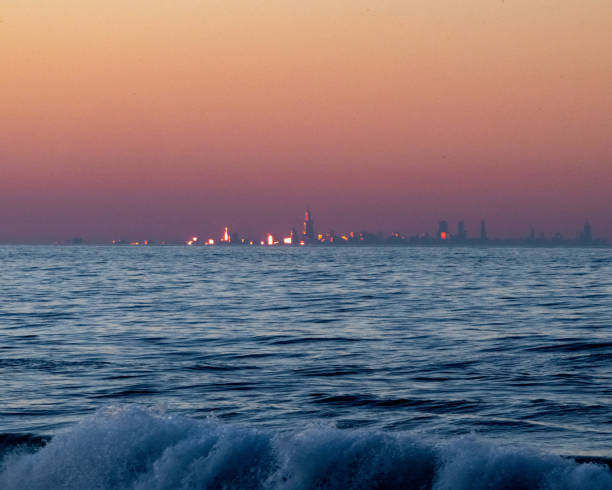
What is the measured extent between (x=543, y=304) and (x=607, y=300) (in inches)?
170

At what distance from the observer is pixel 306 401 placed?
1518 centimetres

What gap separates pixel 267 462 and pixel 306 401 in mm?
4210

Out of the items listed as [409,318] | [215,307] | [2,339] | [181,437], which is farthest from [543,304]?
[181,437]

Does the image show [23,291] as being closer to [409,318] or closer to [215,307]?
[215,307]

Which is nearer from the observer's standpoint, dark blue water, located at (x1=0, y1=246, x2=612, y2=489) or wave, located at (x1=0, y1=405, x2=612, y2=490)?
wave, located at (x1=0, y1=405, x2=612, y2=490)

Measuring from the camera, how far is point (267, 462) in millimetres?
11008

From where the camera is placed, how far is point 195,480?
10.8 m

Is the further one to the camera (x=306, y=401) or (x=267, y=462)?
(x=306, y=401)

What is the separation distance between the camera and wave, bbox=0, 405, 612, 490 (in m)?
10.0

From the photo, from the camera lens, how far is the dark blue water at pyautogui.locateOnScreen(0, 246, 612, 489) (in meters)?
10.7

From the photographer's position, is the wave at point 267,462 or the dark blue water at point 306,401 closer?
the wave at point 267,462

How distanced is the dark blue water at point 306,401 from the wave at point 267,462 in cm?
2

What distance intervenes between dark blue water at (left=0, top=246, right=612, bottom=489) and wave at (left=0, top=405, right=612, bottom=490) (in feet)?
0.08

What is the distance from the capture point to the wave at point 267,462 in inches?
395
